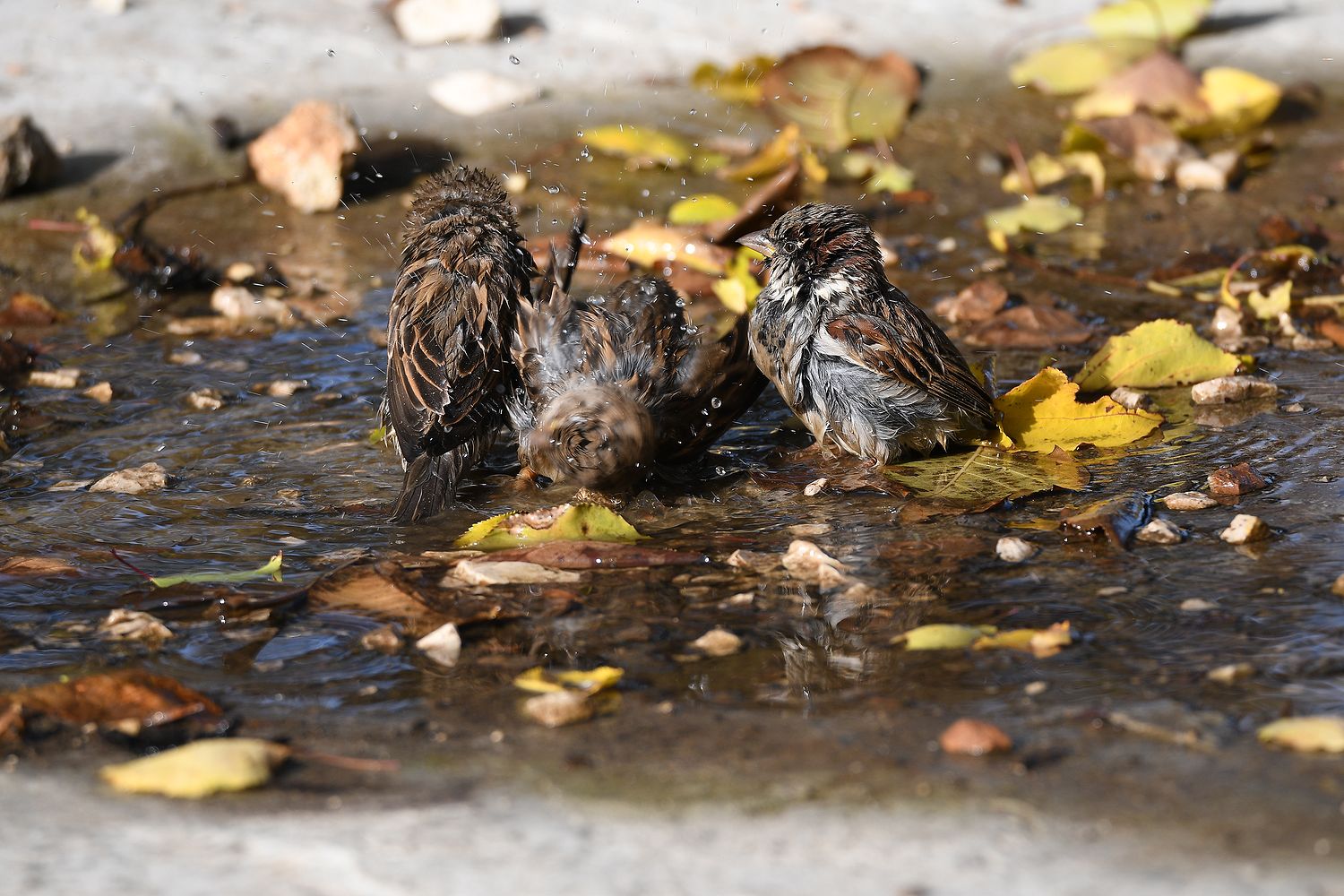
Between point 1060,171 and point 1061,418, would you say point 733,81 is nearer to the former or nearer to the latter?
point 1060,171

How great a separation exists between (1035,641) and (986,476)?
4.39ft

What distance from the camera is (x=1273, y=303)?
6.15 m

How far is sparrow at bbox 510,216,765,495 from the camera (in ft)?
15.1

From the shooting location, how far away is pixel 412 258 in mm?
5484

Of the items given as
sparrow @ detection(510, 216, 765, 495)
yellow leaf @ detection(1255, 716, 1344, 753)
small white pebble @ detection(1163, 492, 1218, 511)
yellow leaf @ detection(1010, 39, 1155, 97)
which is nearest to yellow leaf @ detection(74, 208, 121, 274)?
sparrow @ detection(510, 216, 765, 495)

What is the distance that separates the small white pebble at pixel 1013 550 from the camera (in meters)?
4.07

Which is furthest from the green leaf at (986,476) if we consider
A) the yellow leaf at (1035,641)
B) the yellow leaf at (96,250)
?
the yellow leaf at (96,250)

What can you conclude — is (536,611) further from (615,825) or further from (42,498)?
(42,498)

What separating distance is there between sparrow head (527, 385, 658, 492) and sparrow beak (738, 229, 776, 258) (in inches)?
39.8

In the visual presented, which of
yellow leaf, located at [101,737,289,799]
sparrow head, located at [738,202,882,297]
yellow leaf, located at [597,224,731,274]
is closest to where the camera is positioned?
yellow leaf, located at [101,737,289,799]

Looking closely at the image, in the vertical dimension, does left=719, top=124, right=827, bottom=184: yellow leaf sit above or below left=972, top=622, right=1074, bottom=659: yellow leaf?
above

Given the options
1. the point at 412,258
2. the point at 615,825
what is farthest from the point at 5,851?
the point at 412,258

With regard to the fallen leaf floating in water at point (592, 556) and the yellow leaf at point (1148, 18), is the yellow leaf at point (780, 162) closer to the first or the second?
the yellow leaf at point (1148, 18)

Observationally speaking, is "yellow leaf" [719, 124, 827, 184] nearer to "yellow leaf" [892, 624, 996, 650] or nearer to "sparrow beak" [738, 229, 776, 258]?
"sparrow beak" [738, 229, 776, 258]
